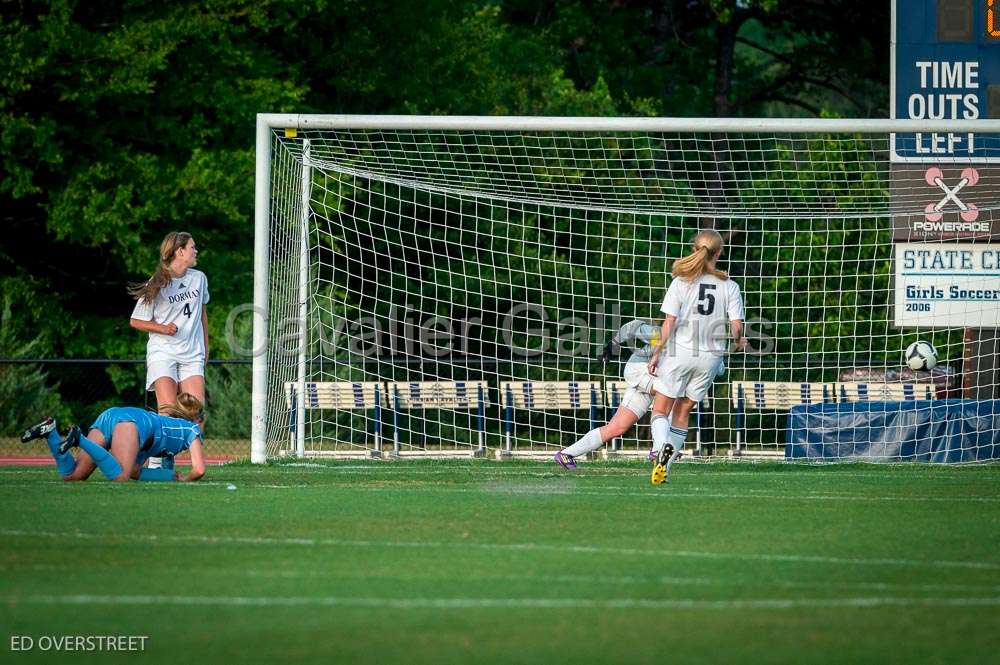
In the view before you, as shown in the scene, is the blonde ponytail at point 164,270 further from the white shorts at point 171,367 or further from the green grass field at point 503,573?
the green grass field at point 503,573

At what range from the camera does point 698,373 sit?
10055mm

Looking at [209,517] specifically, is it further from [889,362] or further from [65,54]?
[65,54]

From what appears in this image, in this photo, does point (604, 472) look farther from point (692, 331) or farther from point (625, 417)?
point (692, 331)

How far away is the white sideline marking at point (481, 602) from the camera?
17.0ft

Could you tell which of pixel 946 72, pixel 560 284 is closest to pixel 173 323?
pixel 946 72

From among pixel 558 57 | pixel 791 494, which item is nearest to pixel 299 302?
pixel 791 494

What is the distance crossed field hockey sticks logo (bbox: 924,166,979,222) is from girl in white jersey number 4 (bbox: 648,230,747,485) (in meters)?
5.10

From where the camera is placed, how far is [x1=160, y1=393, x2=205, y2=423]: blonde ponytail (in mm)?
9867

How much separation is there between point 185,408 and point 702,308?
3745 millimetres

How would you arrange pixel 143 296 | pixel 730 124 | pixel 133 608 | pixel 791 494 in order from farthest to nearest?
pixel 730 124 < pixel 143 296 < pixel 791 494 < pixel 133 608

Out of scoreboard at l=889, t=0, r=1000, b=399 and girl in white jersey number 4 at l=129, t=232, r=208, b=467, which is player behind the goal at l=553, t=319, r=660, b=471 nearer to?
girl in white jersey number 4 at l=129, t=232, r=208, b=467

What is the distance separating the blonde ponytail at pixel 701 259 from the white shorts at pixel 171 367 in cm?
366

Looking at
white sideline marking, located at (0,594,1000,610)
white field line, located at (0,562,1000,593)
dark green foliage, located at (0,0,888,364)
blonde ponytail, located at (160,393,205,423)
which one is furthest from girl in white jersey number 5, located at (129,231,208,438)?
dark green foliage, located at (0,0,888,364)

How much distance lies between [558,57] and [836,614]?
27655 millimetres
